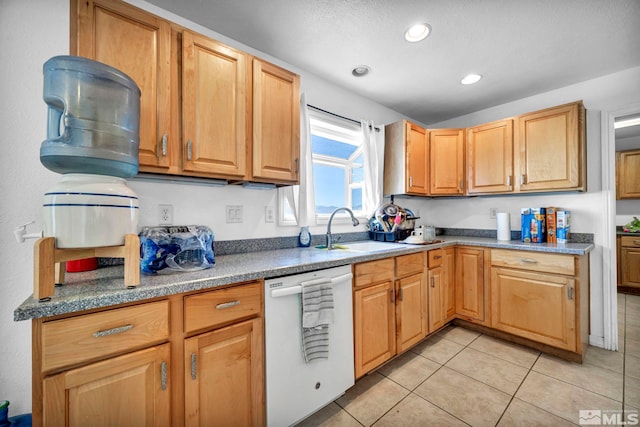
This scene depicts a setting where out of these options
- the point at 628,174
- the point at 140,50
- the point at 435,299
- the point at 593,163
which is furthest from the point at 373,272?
the point at 628,174

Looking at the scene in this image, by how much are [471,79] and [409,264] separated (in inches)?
72.6

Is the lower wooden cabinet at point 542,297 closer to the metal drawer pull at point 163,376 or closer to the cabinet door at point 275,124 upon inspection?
the cabinet door at point 275,124

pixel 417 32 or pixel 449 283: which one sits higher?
pixel 417 32

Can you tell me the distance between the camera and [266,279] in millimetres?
1233

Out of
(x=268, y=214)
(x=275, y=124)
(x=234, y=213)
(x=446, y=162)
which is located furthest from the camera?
(x=446, y=162)

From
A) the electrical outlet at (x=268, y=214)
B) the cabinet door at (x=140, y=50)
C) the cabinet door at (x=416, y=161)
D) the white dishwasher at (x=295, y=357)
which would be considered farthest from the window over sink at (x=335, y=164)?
the cabinet door at (x=140, y=50)

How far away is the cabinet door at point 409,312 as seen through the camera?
1918mm

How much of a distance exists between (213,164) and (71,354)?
0.98 m

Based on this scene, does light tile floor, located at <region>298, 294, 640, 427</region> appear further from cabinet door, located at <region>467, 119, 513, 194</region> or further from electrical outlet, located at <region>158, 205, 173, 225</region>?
cabinet door, located at <region>467, 119, 513, 194</region>

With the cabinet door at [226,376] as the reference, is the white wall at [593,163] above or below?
above

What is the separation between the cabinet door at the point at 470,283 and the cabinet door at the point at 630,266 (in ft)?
9.82

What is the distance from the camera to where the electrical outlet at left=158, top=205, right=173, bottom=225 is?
147 cm

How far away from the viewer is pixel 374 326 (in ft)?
5.70

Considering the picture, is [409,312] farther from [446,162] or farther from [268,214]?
[446,162]
